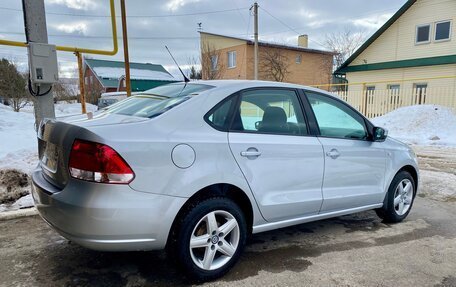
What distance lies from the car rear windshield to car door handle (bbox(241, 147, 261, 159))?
2.22 ft

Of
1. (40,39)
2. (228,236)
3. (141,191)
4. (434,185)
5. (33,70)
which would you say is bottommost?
(434,185)

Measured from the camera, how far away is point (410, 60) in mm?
20547

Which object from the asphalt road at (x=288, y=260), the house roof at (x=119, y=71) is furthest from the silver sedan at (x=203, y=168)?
the house roof at (x=119, y=71)

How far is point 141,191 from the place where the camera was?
2.60 meters

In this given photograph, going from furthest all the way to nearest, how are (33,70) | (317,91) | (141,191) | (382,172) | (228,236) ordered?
(33,70)
(382,172)
(317,91)
(228,236)
(141,191)

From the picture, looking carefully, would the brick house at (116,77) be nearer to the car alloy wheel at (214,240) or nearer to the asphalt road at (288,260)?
the asphalt road at (288,260)

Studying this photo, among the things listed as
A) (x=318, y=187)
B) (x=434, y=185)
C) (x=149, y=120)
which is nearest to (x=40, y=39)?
(x=149, y=120)

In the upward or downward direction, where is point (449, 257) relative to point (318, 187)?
downward

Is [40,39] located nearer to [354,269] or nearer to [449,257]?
[354,269]

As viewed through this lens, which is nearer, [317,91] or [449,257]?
[449,257]

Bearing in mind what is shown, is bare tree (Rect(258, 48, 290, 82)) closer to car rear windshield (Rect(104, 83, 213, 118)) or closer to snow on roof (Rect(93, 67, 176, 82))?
snow on roof (Rect(93, 67, 176, 82))

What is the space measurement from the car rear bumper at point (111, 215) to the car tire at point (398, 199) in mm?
2898

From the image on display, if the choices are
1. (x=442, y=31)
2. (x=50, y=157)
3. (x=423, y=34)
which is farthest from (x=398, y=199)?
(x=423, y=34)

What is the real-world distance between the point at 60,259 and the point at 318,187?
2554 mm
